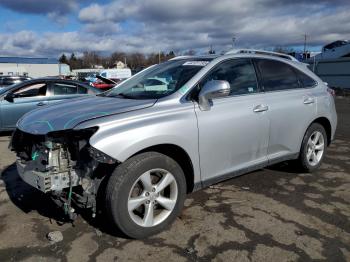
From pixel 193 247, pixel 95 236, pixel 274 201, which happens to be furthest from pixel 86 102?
pixel 274 201

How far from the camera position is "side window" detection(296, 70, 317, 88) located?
17.3ft

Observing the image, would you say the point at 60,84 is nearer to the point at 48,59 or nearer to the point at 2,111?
the point at 2,111

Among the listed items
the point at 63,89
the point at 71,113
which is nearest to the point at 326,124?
the point at 71,113

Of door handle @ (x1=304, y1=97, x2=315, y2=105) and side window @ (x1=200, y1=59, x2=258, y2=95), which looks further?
door handle @ (x1=304, y1=97, x2=315, y2=105)

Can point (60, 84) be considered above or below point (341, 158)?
above

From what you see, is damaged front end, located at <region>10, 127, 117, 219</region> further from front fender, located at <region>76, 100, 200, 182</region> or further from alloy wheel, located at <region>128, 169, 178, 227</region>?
alloy wheel, located at <region>128, 169, 178, 227</region>

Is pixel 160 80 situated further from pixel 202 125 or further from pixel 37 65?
pixel 37 65

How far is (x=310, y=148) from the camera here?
17.7 feet

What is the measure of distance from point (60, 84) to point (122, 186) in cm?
650

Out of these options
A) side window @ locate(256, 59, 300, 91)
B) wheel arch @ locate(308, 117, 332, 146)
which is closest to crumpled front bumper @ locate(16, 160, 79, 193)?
side window @ locate(256, 59, 300, 91)

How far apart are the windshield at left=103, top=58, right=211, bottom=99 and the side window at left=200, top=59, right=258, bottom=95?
17cm

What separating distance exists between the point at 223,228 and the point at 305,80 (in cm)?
264

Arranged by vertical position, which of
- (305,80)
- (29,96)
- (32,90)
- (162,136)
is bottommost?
(162,136)

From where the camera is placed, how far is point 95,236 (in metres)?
3.63
